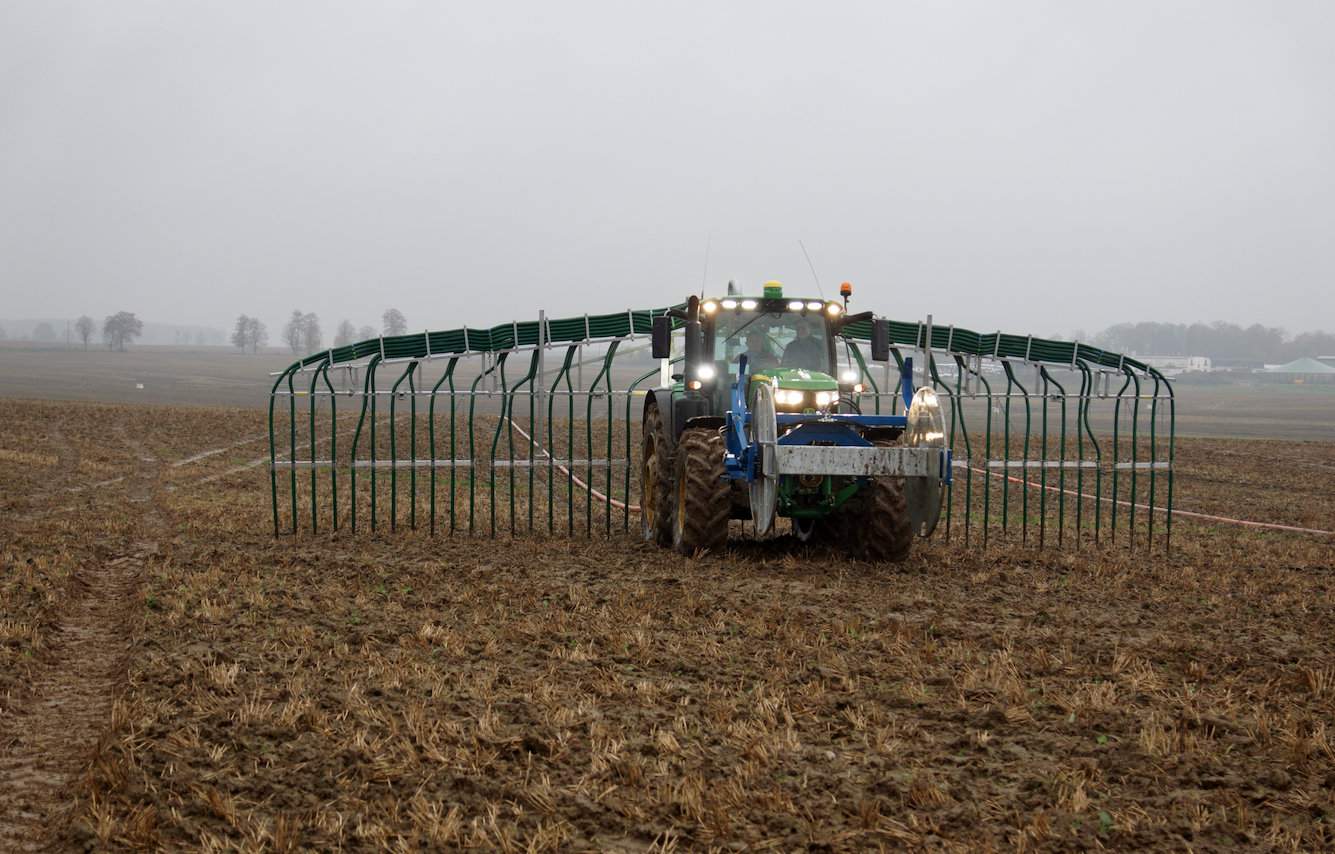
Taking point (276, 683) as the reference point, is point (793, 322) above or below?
above

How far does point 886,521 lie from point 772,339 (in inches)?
83.5

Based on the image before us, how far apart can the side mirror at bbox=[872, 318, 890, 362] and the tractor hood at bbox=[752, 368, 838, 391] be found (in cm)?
54

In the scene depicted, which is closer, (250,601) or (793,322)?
(250,601)

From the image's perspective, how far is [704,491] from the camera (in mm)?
10867

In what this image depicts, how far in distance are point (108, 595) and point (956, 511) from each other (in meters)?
11.8

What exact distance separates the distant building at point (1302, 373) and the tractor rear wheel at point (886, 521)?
130 metres

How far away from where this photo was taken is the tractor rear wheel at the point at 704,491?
1082 cm

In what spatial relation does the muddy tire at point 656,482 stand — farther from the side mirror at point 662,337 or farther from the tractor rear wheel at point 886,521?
the tractor rear wheel at point 886,521

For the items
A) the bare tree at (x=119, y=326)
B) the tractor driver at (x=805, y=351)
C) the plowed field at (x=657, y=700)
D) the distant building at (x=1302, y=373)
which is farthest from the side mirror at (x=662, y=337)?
the bare tree at (x=119, y=326)

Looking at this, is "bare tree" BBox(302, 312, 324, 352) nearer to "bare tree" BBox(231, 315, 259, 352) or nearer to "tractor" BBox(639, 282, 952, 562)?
"bare tree" BBox(231, 315, 259, 352)

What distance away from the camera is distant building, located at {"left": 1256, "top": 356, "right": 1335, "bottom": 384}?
129750mm

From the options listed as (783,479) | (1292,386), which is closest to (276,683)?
(783,479)

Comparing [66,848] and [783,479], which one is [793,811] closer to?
[66,848]

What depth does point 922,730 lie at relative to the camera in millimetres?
6023
